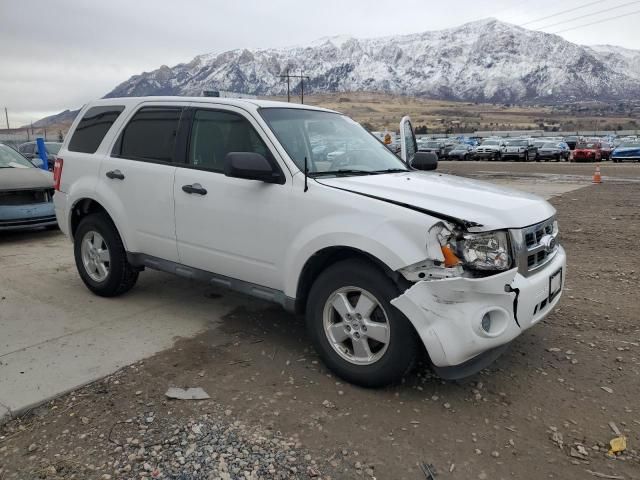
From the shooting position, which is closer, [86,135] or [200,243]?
[200,243]

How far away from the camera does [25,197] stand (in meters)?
8.13

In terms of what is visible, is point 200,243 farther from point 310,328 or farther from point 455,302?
point 455,302

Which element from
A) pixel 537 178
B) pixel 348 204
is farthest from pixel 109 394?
pixel 537 178

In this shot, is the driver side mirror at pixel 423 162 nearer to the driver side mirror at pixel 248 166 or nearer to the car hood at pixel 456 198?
the car hood at pixel 456 198

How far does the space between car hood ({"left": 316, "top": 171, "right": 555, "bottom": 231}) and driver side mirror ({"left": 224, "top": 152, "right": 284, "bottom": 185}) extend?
36cm

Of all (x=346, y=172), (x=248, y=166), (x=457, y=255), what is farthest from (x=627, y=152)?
(x=248, y=166)

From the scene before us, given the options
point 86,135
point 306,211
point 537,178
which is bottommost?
point 537,178

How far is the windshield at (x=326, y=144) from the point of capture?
3.99m

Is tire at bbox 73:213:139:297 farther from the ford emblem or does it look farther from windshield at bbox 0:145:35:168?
windshield at bbox 0:145:35:168

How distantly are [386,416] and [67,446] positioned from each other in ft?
5.80

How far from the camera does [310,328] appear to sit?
3.65 meters

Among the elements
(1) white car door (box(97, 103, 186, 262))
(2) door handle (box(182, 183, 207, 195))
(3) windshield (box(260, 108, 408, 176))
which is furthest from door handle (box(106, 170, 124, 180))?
(3) windshield (box(260, 108, 408, 176))

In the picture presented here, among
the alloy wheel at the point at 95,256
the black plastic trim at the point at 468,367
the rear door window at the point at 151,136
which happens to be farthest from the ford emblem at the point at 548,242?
the alloy wheel at the point at 95,256

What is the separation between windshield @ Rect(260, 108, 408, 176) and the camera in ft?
13.1
